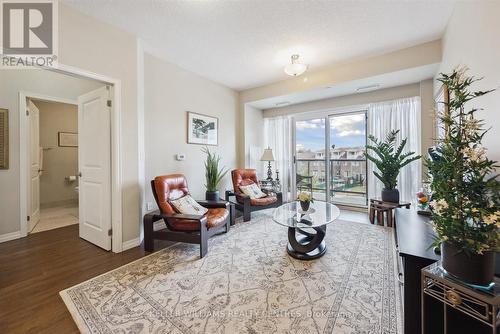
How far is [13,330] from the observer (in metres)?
1.44

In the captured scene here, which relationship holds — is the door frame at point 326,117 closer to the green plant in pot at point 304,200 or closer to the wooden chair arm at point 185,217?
the green plant in pot at point 304,200

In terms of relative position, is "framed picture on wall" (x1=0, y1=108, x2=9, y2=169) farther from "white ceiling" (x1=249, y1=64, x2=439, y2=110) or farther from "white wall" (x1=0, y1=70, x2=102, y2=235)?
"white ceiling" (x1=249, y1=64, x2=439, y2=110)

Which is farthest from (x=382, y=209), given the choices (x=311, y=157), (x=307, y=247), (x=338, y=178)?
(x=311, y=157)

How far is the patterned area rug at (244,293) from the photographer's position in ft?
4.86

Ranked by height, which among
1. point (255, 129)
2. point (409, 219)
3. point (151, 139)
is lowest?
point (409, 219)

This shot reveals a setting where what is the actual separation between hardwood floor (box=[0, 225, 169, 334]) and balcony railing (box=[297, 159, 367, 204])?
3.72 metres

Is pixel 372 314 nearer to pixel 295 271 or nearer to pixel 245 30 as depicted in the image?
pixel 295 271

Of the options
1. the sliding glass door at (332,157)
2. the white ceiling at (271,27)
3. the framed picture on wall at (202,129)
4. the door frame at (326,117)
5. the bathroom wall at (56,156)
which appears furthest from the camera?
the bathroom wall at (56,156)

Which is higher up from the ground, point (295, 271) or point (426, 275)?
point (426, 275)

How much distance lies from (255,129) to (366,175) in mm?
2837

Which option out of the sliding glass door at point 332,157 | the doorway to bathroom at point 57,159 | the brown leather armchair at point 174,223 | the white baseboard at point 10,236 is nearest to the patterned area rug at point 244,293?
the brown leather armchair at point 174,223

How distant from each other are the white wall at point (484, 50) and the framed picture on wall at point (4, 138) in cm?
533

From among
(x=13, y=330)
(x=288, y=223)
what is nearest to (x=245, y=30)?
(x=288, y=223)

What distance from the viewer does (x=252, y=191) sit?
4172 millimetres
